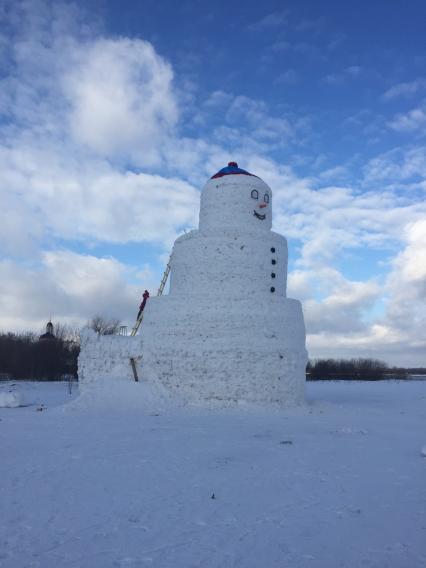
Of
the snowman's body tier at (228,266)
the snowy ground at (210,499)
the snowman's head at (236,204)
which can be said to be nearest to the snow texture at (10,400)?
the snowy ground at (210,499)

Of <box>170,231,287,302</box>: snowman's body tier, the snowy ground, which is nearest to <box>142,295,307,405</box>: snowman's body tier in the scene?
<box>170,231,287,302</box>: snowman's body tier

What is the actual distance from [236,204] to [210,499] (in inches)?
695

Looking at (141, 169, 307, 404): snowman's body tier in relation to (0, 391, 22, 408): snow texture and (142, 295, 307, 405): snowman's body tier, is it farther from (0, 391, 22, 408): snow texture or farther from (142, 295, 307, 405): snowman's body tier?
(0, 391, 22, 408): snow texture

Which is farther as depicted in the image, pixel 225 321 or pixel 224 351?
pixel 225 321

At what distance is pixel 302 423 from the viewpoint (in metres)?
16.5

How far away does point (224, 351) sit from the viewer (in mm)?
20578

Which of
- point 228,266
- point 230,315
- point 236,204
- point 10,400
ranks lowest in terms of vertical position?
point 10,400

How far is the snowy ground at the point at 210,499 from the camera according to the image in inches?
207

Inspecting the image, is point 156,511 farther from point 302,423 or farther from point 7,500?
point 302,423

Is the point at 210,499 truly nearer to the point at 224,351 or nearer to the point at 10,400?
the point at 224,351

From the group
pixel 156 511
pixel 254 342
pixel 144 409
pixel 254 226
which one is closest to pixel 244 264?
pixel 254 226

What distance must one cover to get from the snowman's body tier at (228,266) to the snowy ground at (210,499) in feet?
29.7

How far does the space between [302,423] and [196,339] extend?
6.52m

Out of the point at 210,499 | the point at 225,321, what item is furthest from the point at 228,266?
the point at 210,499
